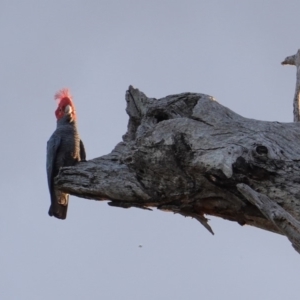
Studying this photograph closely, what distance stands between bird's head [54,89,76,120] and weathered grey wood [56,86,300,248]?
2582mm

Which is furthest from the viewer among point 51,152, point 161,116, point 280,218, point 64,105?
point 64,105

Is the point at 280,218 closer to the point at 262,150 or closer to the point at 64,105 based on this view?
the point at 262,150

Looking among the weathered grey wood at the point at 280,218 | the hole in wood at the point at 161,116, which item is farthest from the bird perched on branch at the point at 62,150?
the weathered grey wood at the point at 280,218

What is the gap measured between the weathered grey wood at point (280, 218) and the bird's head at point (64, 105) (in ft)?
16.0

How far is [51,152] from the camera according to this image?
9438mm

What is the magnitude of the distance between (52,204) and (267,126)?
3.42 m

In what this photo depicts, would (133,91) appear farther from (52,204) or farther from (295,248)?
(295,248)

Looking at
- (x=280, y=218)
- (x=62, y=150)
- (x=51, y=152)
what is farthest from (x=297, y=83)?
(x=51, y=152)

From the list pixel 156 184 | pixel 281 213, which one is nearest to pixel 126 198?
pixel 156 184

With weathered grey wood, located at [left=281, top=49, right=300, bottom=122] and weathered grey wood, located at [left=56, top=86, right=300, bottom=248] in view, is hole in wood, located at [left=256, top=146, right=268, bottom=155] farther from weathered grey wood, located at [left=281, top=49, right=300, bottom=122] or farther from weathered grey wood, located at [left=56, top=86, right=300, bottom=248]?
weathered grey wood, located at [left=281, top=49, right=300, bottom=122]

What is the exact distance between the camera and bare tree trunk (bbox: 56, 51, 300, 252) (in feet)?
21.2

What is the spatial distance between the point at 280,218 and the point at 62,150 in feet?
15.0

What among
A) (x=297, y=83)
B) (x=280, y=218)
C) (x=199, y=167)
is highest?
(x=297, y=83)

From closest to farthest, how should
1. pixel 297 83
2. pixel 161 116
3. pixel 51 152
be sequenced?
pixel 161 116
pixel 297 83
pixel 51 152
